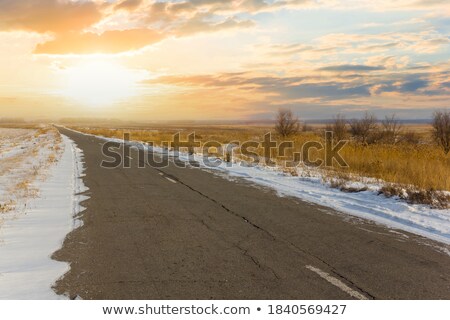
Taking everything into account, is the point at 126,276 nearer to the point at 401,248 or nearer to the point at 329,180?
the point at 401,248

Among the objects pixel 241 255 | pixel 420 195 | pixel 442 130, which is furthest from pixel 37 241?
pixel 442 130

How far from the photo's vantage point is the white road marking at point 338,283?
4.32m

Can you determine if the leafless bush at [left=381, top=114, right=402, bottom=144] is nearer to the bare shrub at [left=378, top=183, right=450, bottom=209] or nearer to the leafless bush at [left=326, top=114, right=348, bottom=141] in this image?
the leafless bush at [left=326, top=114, right=348, bottom=141]

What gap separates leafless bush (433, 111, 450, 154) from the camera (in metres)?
19.6

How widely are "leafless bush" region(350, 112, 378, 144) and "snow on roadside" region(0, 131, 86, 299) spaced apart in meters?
20.9

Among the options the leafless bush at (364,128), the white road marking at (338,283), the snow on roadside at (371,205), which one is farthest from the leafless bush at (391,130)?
the white road marking at (338,283)

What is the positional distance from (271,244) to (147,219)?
9.71 ft

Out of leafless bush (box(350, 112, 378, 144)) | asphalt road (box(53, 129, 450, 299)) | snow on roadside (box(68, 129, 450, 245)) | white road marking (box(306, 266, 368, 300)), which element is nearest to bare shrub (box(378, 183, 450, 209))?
snow on roadside (box(68, 129, 450, 245))

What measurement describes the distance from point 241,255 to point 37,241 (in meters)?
3.56

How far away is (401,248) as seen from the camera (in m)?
6.12

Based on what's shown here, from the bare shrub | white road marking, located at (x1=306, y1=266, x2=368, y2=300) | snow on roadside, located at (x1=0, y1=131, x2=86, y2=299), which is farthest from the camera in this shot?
the bare shrub

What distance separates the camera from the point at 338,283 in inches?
183

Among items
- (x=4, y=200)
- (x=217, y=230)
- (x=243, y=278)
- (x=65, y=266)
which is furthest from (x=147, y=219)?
(x=4, y=200)
